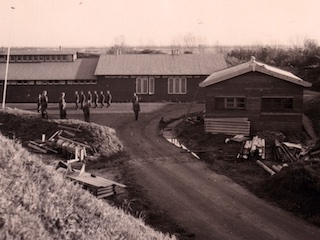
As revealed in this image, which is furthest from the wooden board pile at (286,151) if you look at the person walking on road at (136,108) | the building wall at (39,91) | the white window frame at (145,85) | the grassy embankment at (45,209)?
the building wall at (39,91)

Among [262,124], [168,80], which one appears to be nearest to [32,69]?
[168,80]

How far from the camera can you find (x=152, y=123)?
103ft

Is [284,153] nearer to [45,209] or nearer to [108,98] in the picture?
Answer: [45,209]

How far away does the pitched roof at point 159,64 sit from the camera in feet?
135

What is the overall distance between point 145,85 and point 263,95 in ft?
57.7

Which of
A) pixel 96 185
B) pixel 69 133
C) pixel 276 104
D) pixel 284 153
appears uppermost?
pixel 276 104

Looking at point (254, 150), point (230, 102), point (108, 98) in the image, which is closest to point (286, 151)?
point (254, 150)

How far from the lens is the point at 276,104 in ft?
84.7

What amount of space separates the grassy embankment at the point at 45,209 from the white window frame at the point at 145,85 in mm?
31273

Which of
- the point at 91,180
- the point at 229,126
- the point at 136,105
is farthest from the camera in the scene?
the point at 136,105

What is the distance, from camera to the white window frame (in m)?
41.3

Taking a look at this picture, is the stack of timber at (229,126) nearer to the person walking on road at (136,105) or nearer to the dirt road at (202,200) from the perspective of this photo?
the dirt road at (202,200)

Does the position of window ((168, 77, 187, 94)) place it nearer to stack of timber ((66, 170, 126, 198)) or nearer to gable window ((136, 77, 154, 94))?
gable window ((136, 77, 154, 94))

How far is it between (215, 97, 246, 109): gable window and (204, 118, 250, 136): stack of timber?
860 mm
